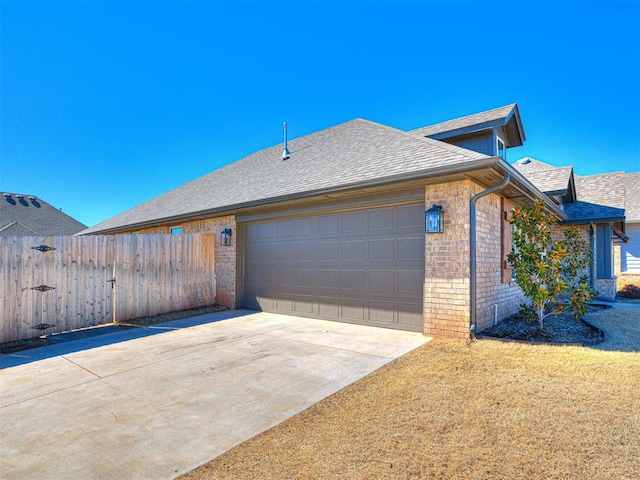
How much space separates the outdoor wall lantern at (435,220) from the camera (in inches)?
236

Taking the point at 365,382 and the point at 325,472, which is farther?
the point at 365,382

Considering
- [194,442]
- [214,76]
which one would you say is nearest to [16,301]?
[194,442]

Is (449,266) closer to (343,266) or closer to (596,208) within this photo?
(343,266)

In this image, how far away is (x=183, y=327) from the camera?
7.64 metres

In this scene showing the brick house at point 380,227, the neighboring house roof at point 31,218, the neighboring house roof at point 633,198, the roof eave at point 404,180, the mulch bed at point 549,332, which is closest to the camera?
the roof eave at point 404,180

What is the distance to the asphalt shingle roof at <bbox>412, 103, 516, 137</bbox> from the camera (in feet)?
30.4

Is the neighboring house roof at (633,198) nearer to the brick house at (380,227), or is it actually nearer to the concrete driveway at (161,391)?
the brick house at (380,227)

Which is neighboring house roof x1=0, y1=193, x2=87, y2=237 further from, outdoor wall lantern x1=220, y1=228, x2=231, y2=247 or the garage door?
the garage door

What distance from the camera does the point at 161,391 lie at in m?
3.86

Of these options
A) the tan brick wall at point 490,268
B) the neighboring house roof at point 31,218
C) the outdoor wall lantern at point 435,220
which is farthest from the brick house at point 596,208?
the neighboring house roof at point 31,218

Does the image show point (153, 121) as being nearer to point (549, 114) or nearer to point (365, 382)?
point (365, 382)

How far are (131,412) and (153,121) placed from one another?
14.4 metres

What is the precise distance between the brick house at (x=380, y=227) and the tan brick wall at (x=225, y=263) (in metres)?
0.05

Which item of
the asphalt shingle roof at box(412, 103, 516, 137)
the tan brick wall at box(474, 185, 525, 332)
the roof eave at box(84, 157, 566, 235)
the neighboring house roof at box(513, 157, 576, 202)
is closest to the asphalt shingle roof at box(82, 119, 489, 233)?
→ the roof eave at box(84, 157, 566, 235)
